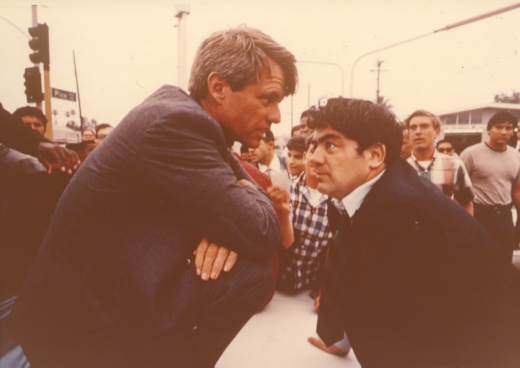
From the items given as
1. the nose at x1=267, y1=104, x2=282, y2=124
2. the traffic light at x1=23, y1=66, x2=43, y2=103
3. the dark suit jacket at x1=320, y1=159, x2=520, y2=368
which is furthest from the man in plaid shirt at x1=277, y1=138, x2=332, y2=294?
the traffic light at x1=23, y1=66, x2=43, y2=103

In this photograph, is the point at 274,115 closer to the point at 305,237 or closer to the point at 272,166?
the point at 305,237

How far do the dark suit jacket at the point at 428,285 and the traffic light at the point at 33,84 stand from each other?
3986 millimetres

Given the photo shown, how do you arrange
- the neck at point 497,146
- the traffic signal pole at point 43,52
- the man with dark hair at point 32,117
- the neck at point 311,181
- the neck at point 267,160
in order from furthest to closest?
the neck at point 267,160 < the neck at point 497,146 < the man with dark hair at point 32,117 < the traffic signal pole at point 43,52 < the neck at point 311,181

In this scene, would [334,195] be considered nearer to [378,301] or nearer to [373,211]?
[373,211]

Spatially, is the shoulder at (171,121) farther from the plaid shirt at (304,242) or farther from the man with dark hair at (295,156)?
the man with dark hair at (295,156)

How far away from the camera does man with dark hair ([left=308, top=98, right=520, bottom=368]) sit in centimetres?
150

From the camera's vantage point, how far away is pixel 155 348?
1237 mm

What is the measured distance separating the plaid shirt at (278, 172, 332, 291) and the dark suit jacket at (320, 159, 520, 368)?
142 cm

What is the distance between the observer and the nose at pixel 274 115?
4.67 feet

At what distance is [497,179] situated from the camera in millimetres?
3953

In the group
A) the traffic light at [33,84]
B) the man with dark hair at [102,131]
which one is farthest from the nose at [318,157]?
the man with dark hair at [102,131]

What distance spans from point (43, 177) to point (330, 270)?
1.91m

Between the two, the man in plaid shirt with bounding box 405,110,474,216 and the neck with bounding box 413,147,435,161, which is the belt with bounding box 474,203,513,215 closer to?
the man in plaid shirt with bounding box 405,110,474,216

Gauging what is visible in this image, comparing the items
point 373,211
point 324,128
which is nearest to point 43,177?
point 324,128
